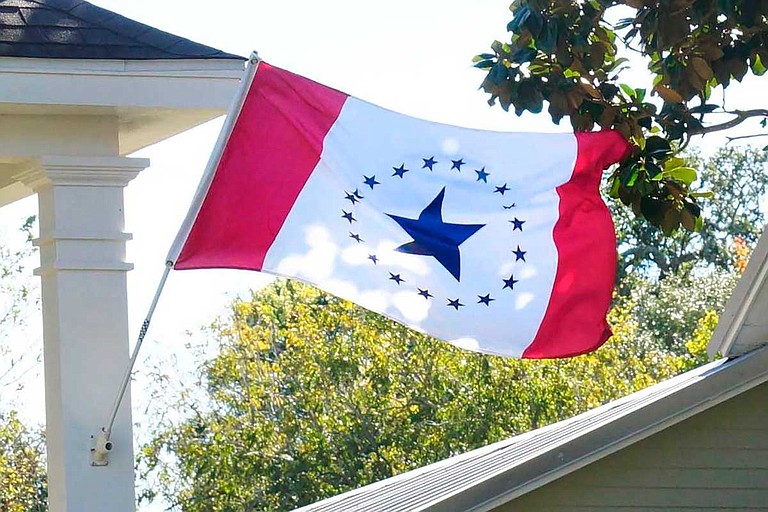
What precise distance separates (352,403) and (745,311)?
20.6 m

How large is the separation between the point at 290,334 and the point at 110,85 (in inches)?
853

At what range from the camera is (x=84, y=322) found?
529 cm

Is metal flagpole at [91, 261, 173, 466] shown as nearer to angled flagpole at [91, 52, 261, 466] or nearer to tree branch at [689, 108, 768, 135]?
angled flagpole at [91, 52, 261, 466]

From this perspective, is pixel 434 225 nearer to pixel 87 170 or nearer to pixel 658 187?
pixel 658 187

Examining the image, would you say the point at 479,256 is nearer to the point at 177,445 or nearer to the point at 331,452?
the point at 331,452

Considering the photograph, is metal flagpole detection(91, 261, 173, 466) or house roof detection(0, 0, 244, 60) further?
house roof detection(0, 0, 244, 60)

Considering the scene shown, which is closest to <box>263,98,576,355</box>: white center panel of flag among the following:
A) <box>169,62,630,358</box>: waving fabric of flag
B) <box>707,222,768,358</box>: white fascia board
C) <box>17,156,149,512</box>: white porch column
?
<box>169,62,630,358</box>: waving fabric of flag

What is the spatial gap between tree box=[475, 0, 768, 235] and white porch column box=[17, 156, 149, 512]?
1790 mm

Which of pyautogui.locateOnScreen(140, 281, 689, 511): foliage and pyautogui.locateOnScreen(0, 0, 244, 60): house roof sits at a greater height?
pyautogui.locateOnScreen(140, 281, 689, 511): foliage

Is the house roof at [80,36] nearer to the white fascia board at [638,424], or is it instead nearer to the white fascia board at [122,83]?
the white fascia board at [122,83]

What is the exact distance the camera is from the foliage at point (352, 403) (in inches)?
997

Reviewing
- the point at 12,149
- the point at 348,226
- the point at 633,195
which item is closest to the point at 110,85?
the point at 12,149

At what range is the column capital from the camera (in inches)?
211

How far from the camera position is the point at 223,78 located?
5.52 meters
